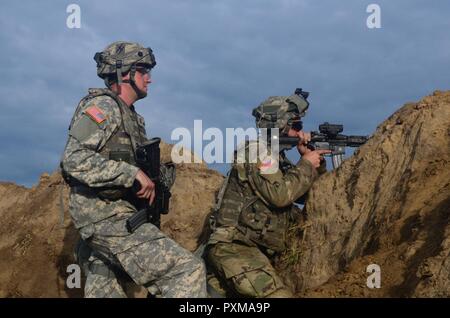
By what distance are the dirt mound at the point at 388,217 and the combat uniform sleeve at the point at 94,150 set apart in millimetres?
2580

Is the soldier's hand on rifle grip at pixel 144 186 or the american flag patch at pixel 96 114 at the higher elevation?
the american flag patch at pixel 96 114

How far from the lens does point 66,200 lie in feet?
39.6

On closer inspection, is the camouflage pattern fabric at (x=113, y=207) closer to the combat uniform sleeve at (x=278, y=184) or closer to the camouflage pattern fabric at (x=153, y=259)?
the camouflage pattern fabric at (x=153, y=259)

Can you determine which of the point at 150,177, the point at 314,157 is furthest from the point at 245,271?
the point at 314,157

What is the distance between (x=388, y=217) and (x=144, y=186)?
2.84 m

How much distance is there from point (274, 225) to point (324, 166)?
1.43m

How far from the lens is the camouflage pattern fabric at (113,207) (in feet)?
21.5

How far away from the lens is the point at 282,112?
835cm

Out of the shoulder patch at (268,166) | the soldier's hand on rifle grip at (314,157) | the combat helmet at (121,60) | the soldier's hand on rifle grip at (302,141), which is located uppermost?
the combat helmet at (121,60)

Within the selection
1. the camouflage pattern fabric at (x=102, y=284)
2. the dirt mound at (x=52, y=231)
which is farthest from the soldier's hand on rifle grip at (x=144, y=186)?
the dirt mound at (x=52, y=231)
